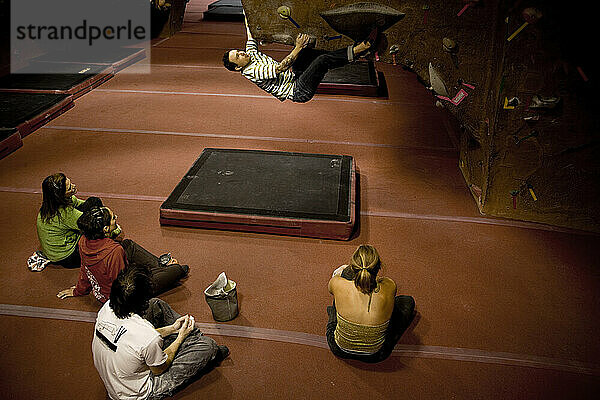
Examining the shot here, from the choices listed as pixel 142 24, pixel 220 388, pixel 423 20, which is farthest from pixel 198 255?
pixel 142 24

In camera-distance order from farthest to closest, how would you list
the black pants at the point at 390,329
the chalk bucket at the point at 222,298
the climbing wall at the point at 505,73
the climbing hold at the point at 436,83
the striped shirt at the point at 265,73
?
A: the striped shirt at the point at 265,73 → the climbing hold at the point at 436,83 → the climbing wall at the point at 505,73 → the chalk bucket at the point at 222,298 → the black pants at the point at 390,329

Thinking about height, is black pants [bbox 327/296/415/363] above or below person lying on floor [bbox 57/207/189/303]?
below

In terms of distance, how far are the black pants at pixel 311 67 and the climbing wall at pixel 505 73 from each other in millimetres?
216

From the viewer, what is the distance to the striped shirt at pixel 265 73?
11.9ft

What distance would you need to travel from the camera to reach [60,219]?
10.5ft

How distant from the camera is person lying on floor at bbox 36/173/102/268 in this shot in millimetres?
3107

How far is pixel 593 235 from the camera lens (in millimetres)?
3932

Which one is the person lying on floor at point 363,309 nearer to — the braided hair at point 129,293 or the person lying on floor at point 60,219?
the braided hair at point 129,293

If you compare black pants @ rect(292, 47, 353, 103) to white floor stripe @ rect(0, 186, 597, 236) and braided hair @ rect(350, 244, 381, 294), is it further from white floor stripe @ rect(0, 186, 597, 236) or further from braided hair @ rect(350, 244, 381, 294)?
braided hair @ rect(350, 244, 381, 294)

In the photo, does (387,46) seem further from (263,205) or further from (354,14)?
(263,205)

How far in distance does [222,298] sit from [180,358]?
0.50 meters

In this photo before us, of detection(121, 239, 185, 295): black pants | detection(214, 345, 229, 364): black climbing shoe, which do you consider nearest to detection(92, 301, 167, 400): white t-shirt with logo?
detection(214, 345, 229, 364): black climbing shoe

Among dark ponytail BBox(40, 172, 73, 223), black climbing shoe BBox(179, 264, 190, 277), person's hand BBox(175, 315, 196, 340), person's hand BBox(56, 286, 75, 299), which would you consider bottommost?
person's hand BBox(56, 286, 75, 299)

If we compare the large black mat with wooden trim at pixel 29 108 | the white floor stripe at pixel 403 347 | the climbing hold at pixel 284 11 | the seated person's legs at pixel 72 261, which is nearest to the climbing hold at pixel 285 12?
the climbing hold at pixel 284 11
